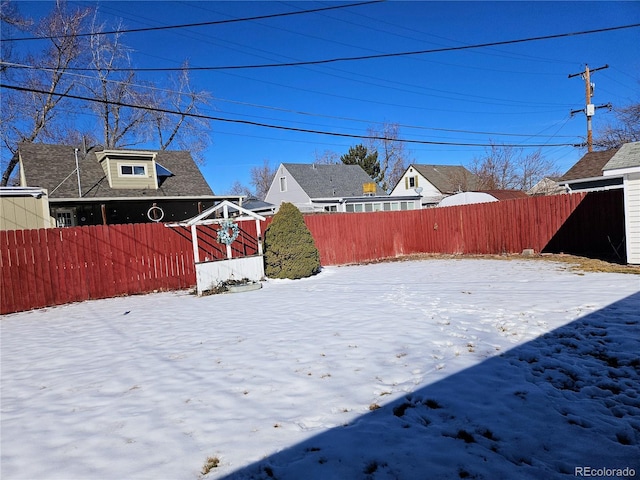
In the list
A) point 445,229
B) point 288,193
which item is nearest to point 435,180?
point 288,193

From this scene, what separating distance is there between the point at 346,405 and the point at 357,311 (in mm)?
3303

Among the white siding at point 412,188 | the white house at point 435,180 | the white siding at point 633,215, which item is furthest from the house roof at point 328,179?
the white siding at point 633,215

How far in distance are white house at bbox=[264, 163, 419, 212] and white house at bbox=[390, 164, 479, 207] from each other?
27.8 ft

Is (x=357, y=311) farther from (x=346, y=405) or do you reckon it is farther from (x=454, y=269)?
(x=454, y=269)

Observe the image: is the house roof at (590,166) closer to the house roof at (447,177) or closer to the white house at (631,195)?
the white house at (631,195)

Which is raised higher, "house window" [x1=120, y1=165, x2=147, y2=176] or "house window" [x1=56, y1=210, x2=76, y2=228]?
"house window" [x1=120, y1=165, x2=147, y2=176]

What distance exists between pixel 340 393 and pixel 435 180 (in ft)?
118

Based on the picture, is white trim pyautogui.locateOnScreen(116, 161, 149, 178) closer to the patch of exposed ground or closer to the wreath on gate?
the wreath on gate

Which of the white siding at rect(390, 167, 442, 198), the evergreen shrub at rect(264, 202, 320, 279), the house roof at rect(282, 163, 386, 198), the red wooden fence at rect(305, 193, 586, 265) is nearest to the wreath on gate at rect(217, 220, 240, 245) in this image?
the evergreen shrub at rect(264, 202, 320, 279)

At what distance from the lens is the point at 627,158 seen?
923 cm

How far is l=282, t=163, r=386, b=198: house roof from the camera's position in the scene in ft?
91.5

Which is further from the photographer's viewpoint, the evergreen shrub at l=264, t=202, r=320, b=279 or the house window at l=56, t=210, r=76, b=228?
the house window at l=56, t=210, r=76, b=228

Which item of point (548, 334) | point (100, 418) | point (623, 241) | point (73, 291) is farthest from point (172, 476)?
point (623, 241)

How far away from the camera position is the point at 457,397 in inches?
119
